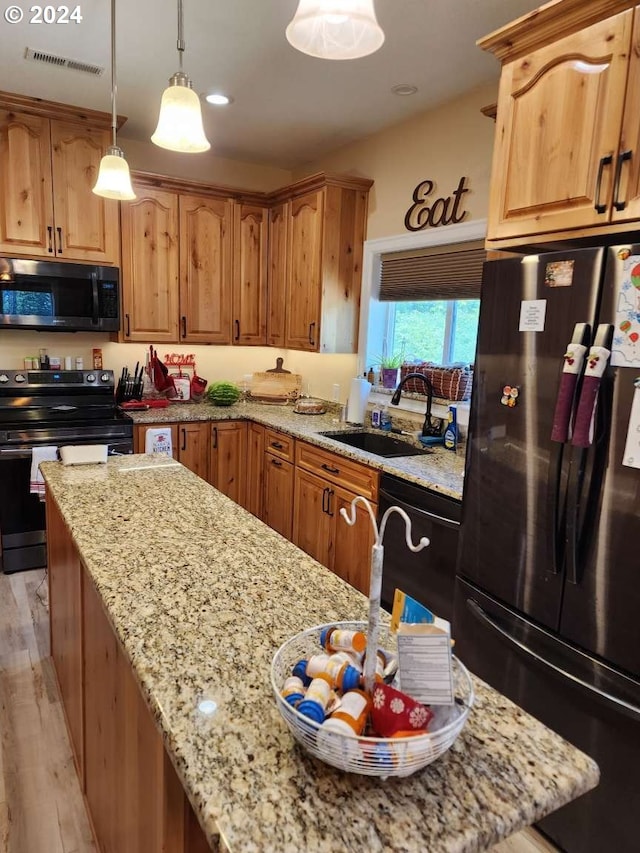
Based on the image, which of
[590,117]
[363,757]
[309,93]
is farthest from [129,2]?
[363,757]

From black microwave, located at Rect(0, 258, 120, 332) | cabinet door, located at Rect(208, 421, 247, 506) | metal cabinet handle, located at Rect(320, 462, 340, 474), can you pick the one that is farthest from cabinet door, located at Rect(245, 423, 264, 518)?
black microwave, located at Rect(0, 258, 120, 332)

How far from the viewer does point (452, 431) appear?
3.00 m

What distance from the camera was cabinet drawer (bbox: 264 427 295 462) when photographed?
11.5 feet

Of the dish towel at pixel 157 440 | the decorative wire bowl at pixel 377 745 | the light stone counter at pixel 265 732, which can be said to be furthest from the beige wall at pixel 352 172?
the decorative wire bowl at pixel 377 745

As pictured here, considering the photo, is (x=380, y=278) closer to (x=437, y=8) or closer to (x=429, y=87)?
(x=429, y=87)

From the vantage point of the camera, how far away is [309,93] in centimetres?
303

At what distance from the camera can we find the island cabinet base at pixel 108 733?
918mm

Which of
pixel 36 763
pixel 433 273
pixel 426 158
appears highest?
pixel 426 158

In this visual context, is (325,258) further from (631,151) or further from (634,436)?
(634,436)

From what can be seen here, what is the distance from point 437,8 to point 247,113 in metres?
1.50

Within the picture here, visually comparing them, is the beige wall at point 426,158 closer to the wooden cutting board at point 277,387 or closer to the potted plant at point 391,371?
the potted plant at point 391,371

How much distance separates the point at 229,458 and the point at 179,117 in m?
2.57

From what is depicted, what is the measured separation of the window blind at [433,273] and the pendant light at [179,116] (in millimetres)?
1719

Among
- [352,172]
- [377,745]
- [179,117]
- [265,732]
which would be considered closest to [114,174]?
[179,117]
